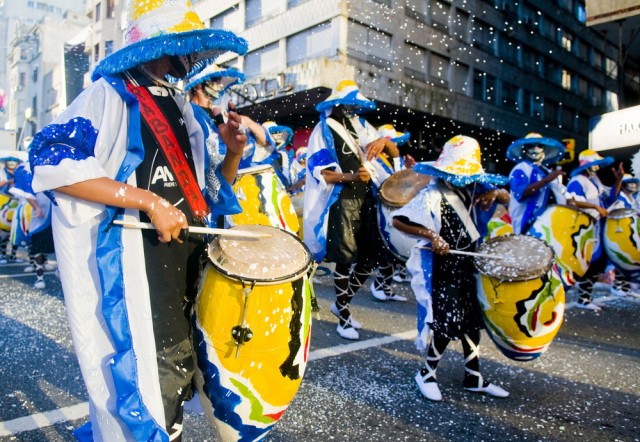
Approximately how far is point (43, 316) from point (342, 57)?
16.2 m

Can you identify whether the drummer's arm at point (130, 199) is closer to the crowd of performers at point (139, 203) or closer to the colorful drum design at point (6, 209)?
the crowd of performers at point (139, 203)

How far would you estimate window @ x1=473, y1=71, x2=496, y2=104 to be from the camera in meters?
25.6

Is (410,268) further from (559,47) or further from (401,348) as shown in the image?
(559,47)

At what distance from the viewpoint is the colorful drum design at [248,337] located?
5.56 ft

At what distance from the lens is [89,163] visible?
1.55 meters

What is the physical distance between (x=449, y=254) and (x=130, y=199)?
7.68 ft

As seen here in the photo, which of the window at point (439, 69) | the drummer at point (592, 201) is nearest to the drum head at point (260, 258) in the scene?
the drummer at point (592, 201)

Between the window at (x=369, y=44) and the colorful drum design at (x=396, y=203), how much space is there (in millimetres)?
15712

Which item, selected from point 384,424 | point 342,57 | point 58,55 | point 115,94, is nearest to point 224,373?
point 115,94

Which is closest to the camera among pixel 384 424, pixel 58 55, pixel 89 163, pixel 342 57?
pixel 89 163

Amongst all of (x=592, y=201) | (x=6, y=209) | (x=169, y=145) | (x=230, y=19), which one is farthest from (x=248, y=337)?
(x=230, y=19)

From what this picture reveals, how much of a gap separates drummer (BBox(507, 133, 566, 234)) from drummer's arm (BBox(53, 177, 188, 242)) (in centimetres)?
490

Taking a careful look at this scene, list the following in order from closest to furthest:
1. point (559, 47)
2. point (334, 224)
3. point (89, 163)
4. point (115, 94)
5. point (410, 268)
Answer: point (89, 163)
point (115, 94)
point (410, 268)
point (334, 224)
point (559, 47)

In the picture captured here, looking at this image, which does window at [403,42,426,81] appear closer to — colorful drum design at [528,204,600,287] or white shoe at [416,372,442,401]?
colorful drum design at [528,204,600,287]
